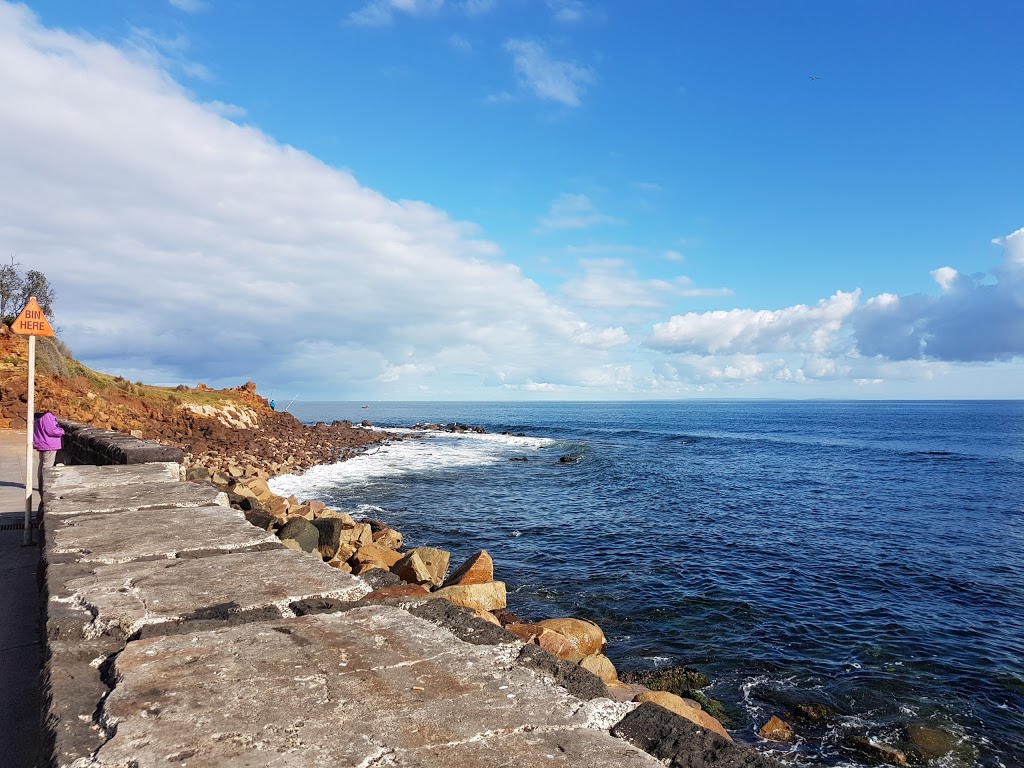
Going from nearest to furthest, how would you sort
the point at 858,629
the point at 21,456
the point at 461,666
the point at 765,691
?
the point at 461,666
the point at 765,691
the point at 858,629
the point at 21,456

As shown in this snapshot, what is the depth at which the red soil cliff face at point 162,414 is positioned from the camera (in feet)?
66.2

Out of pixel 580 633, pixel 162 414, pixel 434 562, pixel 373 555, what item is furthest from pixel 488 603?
pixel 162 414

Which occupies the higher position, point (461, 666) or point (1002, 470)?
point (461, 666)

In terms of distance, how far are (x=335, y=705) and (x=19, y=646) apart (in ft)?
9.88

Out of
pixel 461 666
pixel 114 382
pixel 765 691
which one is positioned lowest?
pixel 765 691

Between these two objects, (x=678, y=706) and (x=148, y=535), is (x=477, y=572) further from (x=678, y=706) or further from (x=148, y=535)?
(x=148, y=535)

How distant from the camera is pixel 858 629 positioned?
980cm

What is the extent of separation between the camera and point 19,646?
12.9 ft

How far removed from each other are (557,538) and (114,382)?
24.2 metres

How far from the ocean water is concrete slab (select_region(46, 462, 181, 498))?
5.84 meters

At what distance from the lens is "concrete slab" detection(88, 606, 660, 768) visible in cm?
212

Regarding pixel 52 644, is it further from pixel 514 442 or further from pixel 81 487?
pixel 514 442

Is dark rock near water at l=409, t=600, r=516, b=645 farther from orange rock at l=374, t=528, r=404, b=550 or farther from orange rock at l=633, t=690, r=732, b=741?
orange rock at l=374, t=528, r=404, b=550

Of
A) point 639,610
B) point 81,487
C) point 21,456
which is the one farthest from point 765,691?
point 21,456
